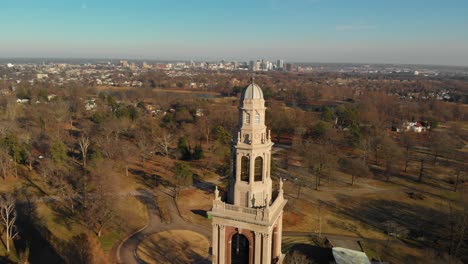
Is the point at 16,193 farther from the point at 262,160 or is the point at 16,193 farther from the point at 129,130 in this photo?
the point at 262,160

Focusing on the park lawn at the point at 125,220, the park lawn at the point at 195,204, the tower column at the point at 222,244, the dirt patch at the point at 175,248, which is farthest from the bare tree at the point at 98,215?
the tower column at the point at 222,244

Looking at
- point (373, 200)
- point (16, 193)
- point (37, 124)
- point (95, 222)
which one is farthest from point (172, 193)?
point (37, 124)

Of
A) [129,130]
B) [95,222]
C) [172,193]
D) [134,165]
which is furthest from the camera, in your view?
[129,130]

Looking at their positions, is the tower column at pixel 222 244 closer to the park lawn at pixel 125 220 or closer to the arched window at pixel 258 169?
the arched window at pixel 258 169

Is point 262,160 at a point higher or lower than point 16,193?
higher

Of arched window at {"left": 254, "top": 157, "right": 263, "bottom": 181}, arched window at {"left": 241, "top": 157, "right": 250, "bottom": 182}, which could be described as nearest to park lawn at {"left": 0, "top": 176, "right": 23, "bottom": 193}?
arched window at {"left": 241, "top": 157, "right": 250, "bottom": 182}

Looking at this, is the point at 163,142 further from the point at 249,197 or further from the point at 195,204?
the point at 249,197

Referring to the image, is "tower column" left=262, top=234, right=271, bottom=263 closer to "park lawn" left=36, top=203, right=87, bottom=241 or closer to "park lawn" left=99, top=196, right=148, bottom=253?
"park lawn" left=99, top=196, right=148, bottom=253
